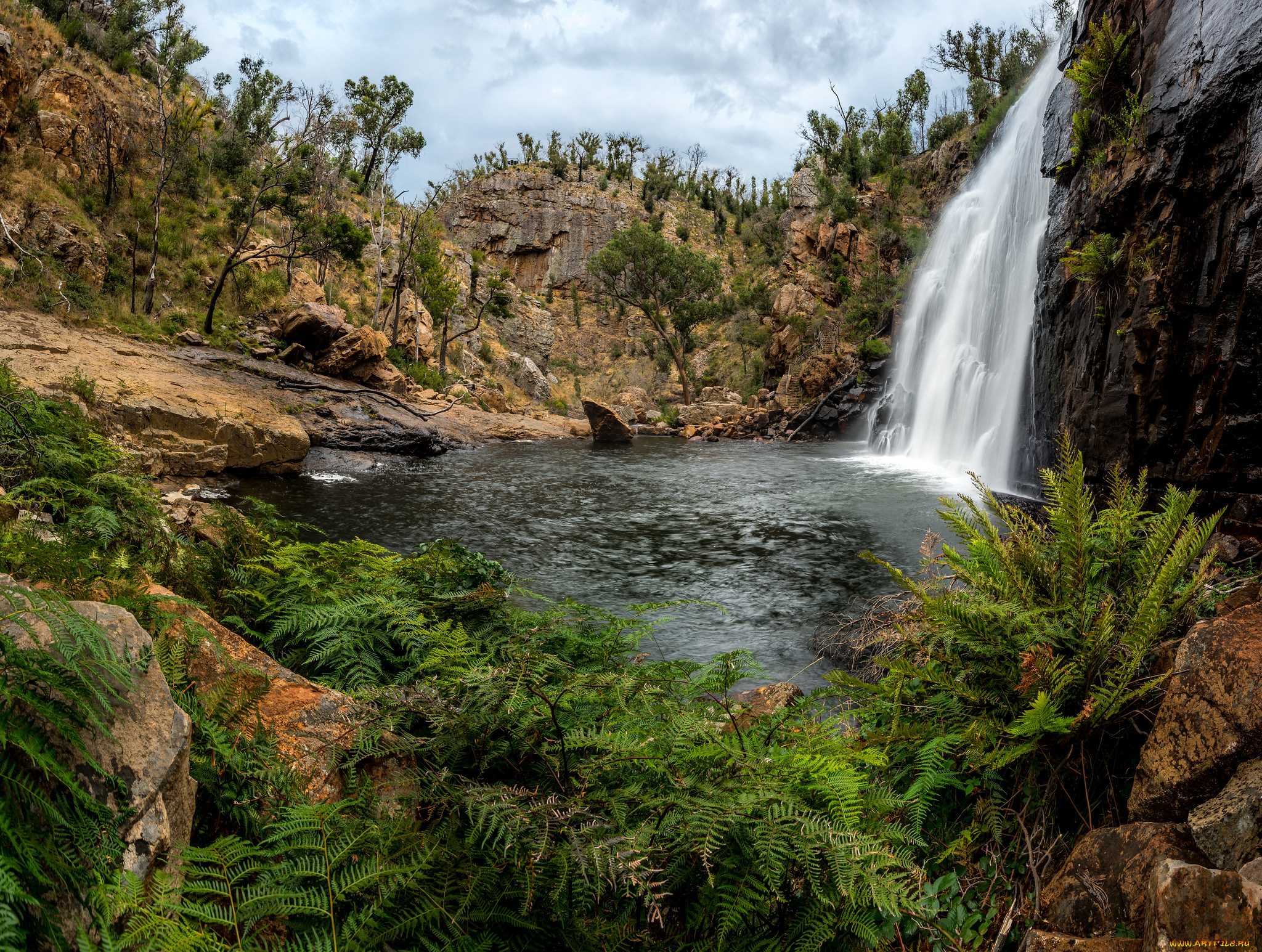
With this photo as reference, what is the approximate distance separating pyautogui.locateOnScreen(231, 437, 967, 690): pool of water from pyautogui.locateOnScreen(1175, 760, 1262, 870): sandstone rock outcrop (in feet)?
8.42

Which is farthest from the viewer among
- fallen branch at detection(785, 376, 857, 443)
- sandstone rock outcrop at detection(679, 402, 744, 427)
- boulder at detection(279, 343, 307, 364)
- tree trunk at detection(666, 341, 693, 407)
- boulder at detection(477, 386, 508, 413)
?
tree trunk at detection(666, 341, 693, 407)

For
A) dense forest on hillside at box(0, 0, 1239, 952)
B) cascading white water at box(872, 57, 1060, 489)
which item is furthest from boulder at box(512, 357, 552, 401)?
dense forest on hillside at box(0, 0, 1239, 952)

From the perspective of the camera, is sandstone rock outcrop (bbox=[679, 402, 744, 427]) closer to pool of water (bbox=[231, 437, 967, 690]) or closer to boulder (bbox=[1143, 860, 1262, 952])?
pool of water (bbox=[231, 437, 967, 690])

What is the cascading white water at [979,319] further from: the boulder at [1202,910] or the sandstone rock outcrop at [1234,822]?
the boulder at [1202,910]

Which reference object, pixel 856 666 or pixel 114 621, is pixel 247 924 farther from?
pixel 856 666

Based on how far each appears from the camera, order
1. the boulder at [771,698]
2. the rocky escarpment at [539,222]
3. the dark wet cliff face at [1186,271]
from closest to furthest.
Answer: the boulder at [771,698]
the dark wet cliff face at [1186,271]
the rocky escarpment at [539,222]

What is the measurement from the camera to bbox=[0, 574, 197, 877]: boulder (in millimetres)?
1213

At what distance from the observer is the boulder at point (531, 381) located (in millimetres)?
44094

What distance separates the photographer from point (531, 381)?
146 ft

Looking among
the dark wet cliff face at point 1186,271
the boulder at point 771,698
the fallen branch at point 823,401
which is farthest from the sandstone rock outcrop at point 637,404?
the boulder at point 771,698

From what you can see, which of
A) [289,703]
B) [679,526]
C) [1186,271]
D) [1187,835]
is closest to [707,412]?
[679,526]

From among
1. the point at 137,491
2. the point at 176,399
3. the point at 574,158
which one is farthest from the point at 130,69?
the point at 574,158

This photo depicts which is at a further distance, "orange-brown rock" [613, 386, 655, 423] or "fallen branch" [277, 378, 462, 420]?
"orange-brown rock" [613, 386, 655, 423]

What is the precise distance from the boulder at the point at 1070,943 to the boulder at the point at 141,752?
1.91m
